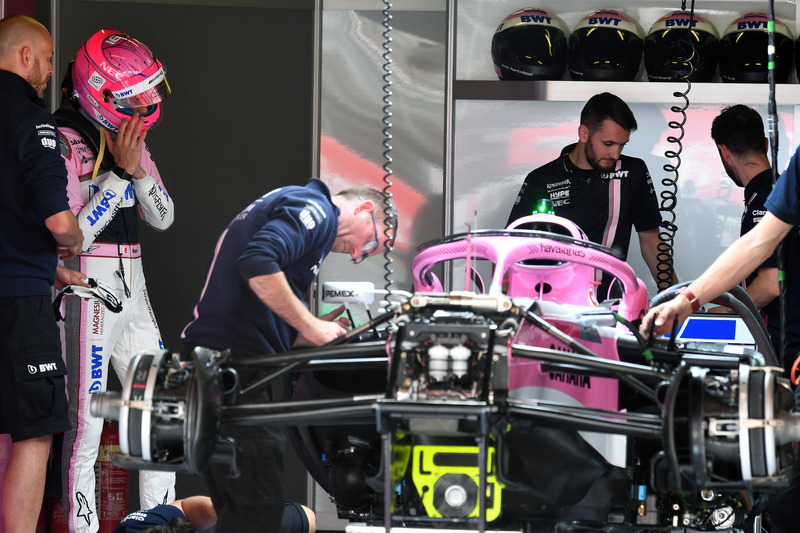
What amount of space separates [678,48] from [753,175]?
0.91 metres

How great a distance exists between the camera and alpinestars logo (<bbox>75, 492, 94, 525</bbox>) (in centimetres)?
461

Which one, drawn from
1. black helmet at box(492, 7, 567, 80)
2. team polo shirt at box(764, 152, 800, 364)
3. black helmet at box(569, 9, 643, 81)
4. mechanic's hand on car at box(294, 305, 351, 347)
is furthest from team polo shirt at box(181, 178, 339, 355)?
black helmet at box(569, 9, 643, 81)

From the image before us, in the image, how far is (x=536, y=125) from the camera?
635 cm

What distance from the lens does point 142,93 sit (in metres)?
5.01

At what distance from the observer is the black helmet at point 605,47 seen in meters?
5.86

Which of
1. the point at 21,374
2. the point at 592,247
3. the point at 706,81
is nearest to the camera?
the point at 592,247

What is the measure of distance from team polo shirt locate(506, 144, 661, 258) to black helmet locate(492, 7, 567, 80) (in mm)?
542

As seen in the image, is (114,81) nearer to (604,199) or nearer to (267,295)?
(267,295)

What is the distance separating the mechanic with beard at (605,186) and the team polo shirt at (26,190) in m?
2.58

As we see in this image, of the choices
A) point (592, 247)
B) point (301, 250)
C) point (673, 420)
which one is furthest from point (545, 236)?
point (673, 420)

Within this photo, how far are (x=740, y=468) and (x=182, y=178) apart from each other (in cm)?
435

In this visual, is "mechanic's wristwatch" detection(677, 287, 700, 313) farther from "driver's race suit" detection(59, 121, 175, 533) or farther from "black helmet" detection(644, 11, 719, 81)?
"black helmet" detection(644, 11, 719, 81)

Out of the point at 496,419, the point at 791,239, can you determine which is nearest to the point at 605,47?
the point at 791,239

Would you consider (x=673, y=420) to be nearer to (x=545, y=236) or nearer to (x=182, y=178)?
(x=545, y=236)
